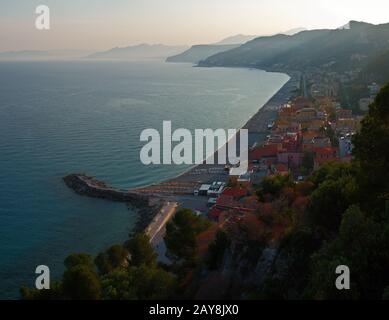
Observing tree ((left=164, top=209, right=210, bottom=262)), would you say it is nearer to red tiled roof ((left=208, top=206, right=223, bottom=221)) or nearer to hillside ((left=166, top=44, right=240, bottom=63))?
red tiled roof ((left=208, top=206, right=223, bottom=221))

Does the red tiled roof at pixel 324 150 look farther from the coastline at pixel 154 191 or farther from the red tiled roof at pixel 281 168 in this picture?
the coastline at pixel 154 191

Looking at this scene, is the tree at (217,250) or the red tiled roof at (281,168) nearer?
the tree at (217,250)

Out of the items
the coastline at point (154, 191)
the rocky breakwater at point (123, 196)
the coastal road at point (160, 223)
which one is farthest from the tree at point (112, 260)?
the rocky breakwater at point (123, 196)

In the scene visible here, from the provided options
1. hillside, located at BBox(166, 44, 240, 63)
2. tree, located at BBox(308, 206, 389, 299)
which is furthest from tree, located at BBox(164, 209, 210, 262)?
hillside, located at BBox(166, 44, 240, 63)

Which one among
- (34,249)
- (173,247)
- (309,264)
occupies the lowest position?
(34,249)

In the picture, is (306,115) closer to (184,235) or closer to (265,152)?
(265,152)

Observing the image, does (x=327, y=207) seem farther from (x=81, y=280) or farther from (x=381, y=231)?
(x=81, y=280)
